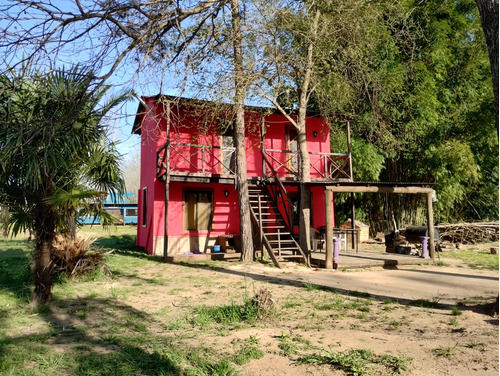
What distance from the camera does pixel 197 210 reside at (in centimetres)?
1448

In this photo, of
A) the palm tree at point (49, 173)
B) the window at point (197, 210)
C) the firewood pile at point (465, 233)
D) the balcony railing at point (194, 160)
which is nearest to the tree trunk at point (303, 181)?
the balcony railing at point (194, 160)

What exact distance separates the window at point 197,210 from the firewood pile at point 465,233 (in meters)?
10.1

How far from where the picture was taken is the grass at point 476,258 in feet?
37.2

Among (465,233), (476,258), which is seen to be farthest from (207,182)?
(465,233)

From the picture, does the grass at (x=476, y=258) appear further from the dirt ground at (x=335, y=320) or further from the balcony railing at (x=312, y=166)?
the balcony railing at (x=312, y=166)

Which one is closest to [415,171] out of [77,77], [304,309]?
[304,309]

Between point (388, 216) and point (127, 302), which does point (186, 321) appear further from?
point (388, 216)

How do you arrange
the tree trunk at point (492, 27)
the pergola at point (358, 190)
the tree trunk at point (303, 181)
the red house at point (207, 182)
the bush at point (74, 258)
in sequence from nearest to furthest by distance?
the tree trunk at point (492, 27) → the bush at point (74, 258) → the pergola at point (358, 190) → the tree trunk at point (303, 181) → the red house at point (207, 182)

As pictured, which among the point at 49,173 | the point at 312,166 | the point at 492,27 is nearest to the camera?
the point at 492,27

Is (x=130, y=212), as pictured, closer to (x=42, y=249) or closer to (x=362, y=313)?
(x=42, y=249)

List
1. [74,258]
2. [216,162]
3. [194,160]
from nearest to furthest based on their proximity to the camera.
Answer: [74,258] < [194,160] < [216,162]

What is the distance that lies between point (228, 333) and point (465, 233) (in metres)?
16.0

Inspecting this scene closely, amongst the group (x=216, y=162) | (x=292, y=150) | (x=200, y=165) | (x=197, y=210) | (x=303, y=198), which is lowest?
(x=197, y=210)

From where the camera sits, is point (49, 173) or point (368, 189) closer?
point (49, 173)
